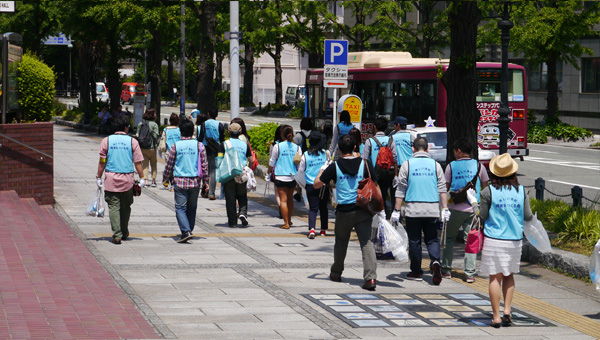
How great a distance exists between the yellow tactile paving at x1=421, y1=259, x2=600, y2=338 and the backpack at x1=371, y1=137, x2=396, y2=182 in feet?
11.8

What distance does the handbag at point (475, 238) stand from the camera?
8.00 meters

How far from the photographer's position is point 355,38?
45250 mm

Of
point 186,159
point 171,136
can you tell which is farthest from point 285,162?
point 171,136

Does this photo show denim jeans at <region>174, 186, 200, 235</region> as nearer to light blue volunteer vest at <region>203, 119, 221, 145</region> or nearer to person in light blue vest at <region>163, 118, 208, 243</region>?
person in light blue vest at <region>163, 118, 208, 243</region>

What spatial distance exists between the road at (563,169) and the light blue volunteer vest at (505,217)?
971 centimetres

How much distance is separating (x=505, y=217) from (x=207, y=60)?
74.7ft

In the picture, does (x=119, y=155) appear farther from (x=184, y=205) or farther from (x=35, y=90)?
(x=35, y=90)

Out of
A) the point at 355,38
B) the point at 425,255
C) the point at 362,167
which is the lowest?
the point at 425,255

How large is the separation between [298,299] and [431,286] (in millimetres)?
1834

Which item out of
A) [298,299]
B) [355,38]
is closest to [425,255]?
[298,299]

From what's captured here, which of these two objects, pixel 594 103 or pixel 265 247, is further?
pixel 594 103

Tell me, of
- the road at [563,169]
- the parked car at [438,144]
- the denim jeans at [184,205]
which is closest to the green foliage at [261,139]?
the parked car at [438,144]

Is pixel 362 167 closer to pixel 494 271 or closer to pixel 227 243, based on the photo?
pixel 494 271

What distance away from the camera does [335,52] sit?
1494 centimetres
